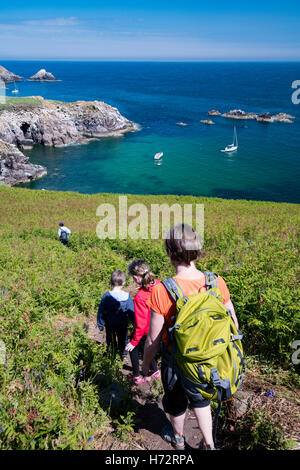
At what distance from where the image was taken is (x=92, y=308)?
6914mm

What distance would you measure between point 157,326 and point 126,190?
4829 cm

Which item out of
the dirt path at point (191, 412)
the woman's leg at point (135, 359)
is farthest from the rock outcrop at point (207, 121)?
the dirt path at point (191, 412)

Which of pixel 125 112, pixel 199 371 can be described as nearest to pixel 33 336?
pixel 199 371

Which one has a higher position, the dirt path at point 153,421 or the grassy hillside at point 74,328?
the grassy hillside at point 74,328

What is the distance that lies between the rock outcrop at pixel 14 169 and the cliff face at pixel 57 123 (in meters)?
16.1

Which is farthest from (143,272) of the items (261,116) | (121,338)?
(261,116)

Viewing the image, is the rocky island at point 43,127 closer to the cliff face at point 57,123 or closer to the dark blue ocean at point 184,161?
the cliff face at point 57,123

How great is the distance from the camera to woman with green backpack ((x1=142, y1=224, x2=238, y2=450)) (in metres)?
2.93

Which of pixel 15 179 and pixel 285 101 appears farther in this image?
pixel 285 101

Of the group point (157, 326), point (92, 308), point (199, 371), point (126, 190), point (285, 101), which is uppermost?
point (285, 101)

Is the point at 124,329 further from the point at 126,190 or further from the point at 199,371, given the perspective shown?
the point at 126,190

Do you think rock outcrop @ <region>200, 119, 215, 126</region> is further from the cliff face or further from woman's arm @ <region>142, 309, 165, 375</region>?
woman's arm @ <region>142, 309, 165, 375</region>

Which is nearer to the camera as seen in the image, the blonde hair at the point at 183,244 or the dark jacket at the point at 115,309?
the blonde hair at the point at 183,244

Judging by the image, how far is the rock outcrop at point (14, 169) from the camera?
5288 cm
